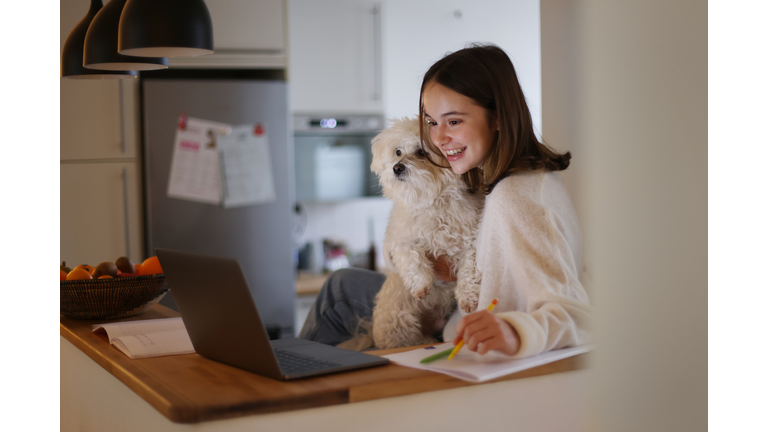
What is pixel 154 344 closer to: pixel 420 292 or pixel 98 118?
pixel 420 292

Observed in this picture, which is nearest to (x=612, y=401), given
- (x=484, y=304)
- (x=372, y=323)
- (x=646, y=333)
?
(x=646, y=333)

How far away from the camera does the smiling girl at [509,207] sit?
975mm

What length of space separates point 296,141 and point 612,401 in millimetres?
2681

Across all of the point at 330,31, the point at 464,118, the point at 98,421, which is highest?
the point at 330,31

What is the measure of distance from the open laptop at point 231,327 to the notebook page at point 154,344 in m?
0.06

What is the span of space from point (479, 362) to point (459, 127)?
48 centimetres

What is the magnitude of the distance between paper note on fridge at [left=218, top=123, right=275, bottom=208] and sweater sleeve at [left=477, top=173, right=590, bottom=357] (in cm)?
A: 194

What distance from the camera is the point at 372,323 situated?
1671mm

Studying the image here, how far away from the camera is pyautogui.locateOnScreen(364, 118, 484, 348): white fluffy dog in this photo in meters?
1.43

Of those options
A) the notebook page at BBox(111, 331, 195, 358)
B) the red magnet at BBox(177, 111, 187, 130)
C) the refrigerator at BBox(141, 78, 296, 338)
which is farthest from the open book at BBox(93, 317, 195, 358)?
the red magnet at BBox(177, 111, 187, 130)

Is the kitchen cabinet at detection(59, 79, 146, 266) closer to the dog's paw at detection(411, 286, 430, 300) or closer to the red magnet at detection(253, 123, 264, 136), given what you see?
the red magnet at detection(253, 123, 264, 136)

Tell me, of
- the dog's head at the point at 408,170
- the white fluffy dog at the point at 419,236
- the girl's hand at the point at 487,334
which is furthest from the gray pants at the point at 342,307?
the girl's hand at the point at 487,334
